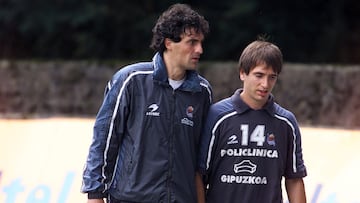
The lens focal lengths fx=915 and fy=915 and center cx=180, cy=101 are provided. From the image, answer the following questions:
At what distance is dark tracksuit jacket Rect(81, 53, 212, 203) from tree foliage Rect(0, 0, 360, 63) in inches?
300

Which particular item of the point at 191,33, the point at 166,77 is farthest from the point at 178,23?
the point at 166,77

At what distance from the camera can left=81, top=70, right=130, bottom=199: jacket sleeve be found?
413cm

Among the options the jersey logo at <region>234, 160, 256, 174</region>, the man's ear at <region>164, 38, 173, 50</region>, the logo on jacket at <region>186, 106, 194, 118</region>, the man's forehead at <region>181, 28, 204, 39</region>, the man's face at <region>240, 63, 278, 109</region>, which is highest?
the man's forehead at <region>181, 28, 204, 39</region>

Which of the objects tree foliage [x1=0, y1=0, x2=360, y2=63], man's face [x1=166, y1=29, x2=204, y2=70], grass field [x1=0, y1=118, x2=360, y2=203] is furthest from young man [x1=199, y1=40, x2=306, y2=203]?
tree foliage [x1=0, y1=0, x2=360, y2=63]

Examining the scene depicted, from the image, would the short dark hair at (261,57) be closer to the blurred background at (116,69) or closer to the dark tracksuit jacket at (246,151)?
the dark tracksuit jacket at (246,151)

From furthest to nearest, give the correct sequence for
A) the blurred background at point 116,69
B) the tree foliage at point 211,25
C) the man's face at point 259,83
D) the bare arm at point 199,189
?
the tree foliage at point 211,25 → the blurred background at point 116,69 → the bare arm at point 199,189 → the man's face at point 259,83

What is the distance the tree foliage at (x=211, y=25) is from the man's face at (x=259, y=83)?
758 cm

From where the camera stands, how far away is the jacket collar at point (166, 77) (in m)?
4.11

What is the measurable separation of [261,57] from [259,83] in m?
0.12

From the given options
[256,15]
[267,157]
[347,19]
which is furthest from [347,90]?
[267,157]

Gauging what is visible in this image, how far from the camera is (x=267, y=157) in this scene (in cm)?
412

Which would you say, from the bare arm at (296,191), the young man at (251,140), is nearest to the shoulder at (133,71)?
the young man at (251,140)

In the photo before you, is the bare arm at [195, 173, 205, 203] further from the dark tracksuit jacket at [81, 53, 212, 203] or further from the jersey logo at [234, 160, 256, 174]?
the jersey logo at [234, 160, 256, 174]

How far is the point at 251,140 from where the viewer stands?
162 inches
